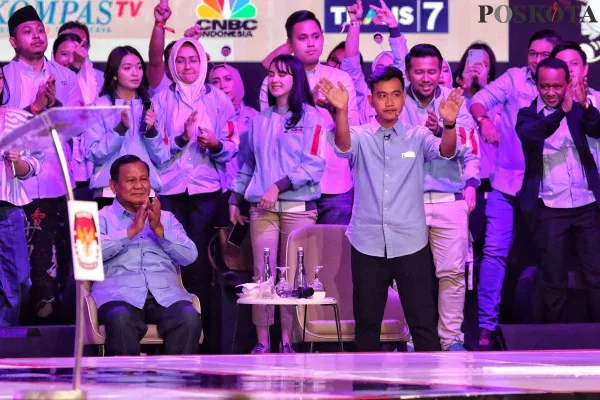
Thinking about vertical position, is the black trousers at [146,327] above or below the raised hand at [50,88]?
below

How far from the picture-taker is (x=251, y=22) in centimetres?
776

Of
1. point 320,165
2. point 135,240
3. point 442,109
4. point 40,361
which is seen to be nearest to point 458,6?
point 320,165

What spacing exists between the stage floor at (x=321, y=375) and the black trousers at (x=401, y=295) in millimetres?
864

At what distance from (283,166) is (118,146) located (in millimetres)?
905

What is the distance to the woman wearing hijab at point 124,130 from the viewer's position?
6.31 m

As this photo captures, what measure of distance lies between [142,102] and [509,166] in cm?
219

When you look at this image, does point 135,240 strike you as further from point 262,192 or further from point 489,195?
point 489,195

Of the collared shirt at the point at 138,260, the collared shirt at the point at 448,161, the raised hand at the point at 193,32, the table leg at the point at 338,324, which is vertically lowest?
the table leg at the point at 338,324

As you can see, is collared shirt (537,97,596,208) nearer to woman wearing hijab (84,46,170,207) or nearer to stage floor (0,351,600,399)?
stage floor (0,351,600,399)

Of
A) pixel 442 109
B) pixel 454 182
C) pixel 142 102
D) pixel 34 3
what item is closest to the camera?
pixel 442 109

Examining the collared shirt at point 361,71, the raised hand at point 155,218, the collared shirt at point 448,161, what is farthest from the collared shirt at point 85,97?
the collared shirt at point 448,161

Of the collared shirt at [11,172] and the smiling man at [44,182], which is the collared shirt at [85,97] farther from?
the collared shirt at [11,172]

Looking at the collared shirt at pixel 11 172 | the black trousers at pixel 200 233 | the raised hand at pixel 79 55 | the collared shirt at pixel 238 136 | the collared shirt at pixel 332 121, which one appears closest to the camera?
the collared shirt at pixel 11 172

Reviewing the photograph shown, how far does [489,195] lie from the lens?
275 inches
